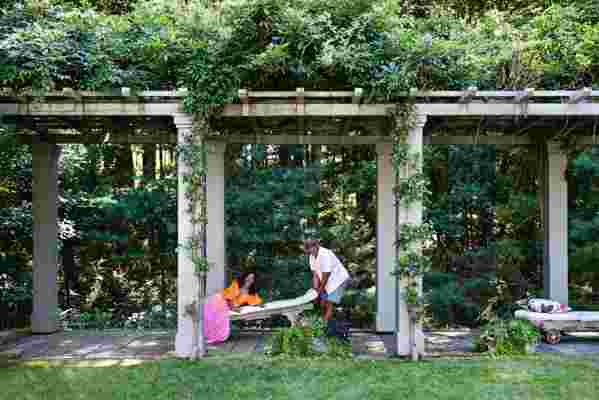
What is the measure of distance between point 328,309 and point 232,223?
18.5 ft

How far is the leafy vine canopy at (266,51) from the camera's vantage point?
575 centimetres

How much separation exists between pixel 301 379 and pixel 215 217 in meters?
2.90

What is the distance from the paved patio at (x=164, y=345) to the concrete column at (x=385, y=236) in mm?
448

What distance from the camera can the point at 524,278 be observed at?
11547mm

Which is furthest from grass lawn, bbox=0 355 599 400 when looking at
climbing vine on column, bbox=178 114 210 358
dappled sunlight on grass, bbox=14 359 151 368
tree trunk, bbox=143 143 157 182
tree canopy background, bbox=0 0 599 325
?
tree trunk, bbox=143 143 157 182

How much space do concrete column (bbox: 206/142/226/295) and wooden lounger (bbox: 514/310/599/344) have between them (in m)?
4.16

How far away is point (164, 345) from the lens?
6781 millimetres

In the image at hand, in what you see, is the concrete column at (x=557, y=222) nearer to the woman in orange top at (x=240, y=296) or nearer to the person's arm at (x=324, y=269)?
the person's arm at (x=324, y=269)

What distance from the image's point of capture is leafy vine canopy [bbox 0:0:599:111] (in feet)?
18.9

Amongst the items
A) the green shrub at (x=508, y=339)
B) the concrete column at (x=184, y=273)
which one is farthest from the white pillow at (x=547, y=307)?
the concrete column at (x=184, y=273)

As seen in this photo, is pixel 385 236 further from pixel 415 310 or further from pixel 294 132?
pixel 294 132

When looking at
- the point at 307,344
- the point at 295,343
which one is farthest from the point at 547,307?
the point at 295,343

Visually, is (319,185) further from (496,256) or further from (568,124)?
(568,124)

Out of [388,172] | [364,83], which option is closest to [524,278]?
[388,172]
